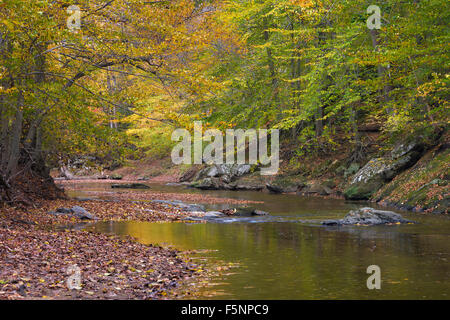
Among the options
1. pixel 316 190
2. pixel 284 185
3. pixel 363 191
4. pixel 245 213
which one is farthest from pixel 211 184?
pixel 245 213

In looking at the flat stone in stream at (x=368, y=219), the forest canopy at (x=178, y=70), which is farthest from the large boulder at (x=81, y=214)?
the flat stone in stream at (x=368, y=219)

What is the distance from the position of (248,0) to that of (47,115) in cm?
1712

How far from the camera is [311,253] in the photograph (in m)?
10.3

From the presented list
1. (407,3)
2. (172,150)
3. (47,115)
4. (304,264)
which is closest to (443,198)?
(407,3)

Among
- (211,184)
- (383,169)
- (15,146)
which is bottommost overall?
(211,184)

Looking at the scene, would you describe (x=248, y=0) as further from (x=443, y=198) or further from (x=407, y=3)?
(x=443, y=198)

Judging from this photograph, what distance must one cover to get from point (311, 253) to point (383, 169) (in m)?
14.4

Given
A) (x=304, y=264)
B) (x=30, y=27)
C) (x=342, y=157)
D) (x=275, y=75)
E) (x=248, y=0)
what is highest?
(x=248, y=0)

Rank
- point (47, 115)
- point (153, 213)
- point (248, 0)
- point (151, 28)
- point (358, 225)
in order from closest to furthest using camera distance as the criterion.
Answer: point (151, 28)
point (358, 225)
point (47, 115)
point (153, 213)
point (248, 0)

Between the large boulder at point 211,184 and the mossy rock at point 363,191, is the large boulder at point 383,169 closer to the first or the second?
the mossy rock at point 363,191

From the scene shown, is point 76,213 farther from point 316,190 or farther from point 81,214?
point 316,190

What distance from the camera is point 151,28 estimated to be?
45.2 feet

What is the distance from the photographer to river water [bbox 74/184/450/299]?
24.0 feet

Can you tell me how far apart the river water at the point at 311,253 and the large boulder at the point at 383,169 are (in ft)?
18.5
